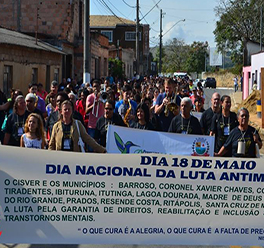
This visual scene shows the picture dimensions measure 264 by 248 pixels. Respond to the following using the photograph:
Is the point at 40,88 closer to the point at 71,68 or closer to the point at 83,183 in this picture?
the point at 83,183

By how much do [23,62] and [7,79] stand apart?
165 cm

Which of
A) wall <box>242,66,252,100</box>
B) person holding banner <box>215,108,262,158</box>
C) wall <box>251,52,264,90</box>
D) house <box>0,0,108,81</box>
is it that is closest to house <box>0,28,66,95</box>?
house <box>0,0,108,81</box>

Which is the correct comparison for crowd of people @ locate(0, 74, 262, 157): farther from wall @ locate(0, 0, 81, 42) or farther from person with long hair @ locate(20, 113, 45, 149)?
wall @ locate(0, 0, 81, 42)

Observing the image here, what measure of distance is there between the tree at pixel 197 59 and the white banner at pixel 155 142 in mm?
114041

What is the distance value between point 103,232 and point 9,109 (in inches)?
225

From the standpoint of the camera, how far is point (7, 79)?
25359 millimetres

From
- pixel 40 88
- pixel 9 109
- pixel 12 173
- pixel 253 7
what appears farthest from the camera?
pixel 253 7

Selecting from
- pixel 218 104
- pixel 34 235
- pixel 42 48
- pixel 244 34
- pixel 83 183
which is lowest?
pixel 34 235

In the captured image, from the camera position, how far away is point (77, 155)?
6.54 m

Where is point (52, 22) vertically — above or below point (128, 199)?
above

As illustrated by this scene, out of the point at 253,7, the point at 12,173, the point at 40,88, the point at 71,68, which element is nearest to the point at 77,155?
the point at 12,173

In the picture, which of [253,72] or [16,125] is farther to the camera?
[253,72]

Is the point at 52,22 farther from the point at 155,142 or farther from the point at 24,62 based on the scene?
the point at 155,142

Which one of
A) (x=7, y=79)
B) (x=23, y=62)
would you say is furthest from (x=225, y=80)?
(x=7, y=79)
